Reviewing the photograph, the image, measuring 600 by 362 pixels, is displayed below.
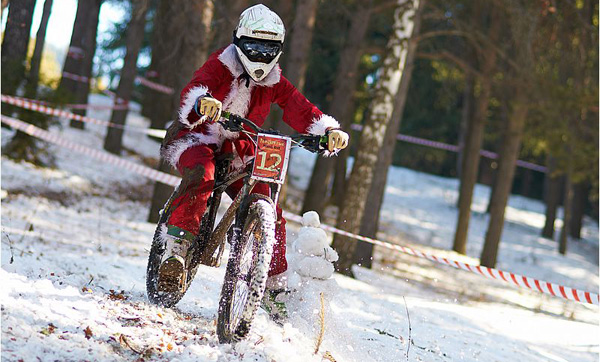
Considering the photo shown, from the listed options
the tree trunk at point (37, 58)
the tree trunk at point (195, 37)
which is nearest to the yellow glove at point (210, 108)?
the tree trunk at point (195, 37)

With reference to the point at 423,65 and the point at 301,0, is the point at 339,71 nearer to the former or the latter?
the point at 301,0

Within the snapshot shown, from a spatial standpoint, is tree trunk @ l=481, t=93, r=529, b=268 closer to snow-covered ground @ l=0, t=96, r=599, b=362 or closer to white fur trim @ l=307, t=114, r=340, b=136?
snow-covered ground @ l=0, t=96, r=599, b=362

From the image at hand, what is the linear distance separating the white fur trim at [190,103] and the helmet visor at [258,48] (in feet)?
1.26

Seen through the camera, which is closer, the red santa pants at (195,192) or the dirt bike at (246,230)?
the dirt bike at (246,230)

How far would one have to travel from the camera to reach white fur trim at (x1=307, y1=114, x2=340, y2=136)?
15.2ft

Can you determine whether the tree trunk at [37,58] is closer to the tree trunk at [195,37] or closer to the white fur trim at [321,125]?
the tree trunk at [195,37]

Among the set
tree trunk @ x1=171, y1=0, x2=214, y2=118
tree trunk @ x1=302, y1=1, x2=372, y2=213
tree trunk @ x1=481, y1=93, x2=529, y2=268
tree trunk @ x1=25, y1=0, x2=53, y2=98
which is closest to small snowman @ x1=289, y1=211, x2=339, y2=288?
tree trunk @ x1=171, y1=0, x2=214, y2=118

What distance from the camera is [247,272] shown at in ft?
13.6

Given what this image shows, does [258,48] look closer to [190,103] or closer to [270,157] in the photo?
[190,103]

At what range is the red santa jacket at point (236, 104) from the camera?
4605mm

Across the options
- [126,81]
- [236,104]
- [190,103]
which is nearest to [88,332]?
[190,103]

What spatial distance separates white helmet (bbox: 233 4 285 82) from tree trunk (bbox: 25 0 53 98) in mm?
7703

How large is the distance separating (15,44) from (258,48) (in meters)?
7.98

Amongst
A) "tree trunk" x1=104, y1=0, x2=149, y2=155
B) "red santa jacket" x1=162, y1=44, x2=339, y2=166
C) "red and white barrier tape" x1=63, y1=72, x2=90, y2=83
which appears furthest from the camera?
"red and white barrier tape" x1=63, y1=72, x2=90, y2=83
